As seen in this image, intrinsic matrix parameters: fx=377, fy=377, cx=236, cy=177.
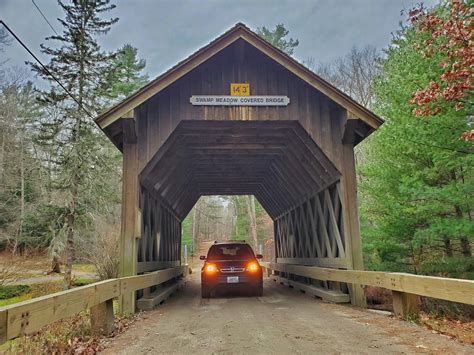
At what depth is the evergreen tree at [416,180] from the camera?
24.8 ft

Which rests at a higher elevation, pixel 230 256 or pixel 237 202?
pixel 237 202

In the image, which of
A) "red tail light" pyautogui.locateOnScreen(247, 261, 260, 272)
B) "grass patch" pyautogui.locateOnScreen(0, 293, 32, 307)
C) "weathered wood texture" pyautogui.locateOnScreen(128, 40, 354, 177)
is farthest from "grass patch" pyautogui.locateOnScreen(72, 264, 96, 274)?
"weathered wood texture" pyautogui.locateOnScreen(128, 40, 354, 177)

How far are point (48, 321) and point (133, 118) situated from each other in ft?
14.6

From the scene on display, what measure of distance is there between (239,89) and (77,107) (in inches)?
421

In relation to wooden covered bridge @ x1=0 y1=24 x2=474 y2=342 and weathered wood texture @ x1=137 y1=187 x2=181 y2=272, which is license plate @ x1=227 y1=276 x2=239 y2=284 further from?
weathered wood texture @ x1=137 y1=187 x2=181 y2=272

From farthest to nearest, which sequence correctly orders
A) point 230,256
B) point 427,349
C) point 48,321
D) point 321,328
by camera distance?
1. point 230,256
2. point 321,328
3. point 427,349
4. point 48,321

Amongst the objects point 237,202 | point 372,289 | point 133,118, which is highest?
point 237,202

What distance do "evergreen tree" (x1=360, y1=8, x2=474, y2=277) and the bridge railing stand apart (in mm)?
2216

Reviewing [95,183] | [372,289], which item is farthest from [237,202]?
[372,289]

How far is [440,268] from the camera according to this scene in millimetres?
8383

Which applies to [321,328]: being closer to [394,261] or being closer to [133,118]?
[133,118]

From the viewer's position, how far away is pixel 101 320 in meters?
4.52

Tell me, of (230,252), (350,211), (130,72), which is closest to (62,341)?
(350,211)

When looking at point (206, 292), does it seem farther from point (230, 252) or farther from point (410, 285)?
point (410, 285)
